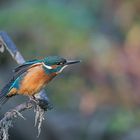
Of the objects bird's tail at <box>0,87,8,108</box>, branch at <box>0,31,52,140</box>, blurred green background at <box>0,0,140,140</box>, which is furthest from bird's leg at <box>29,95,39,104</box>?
blurred green background at <box>0,0,140,140</box>

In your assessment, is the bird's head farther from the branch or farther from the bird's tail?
the bird's tail

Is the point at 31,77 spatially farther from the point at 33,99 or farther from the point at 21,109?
the point at 21,109

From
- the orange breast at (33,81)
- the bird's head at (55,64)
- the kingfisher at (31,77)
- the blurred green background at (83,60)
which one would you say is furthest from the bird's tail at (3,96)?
the blurred green background at (83,60)

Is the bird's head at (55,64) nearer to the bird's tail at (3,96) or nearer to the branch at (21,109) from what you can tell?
the branch at (21,109)

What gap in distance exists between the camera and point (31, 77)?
3744 mm

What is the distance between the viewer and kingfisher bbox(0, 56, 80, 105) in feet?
11.9

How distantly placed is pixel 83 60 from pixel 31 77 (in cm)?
469

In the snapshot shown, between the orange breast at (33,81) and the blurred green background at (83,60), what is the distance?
3.95 metres

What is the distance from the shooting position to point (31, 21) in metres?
8.56

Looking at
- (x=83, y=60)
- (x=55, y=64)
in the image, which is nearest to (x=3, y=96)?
(x=55, y=64)

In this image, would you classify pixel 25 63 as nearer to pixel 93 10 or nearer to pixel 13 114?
pixel 13 114

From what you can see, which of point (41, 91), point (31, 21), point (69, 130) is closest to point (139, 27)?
point (31, 21)

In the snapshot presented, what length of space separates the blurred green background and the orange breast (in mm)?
3948

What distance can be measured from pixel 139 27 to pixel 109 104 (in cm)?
113
